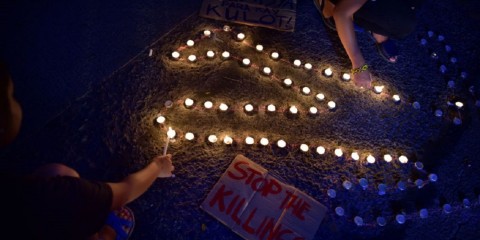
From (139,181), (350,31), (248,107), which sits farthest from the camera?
(350,31)

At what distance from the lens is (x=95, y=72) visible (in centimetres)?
301

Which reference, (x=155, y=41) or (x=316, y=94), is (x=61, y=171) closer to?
(x=155, y=41)

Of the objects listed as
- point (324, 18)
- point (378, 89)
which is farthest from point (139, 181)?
point (324, 18)

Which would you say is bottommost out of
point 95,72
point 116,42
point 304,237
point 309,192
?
point 304,237

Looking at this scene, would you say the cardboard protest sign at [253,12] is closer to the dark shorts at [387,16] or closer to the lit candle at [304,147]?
the dark shorts at [387,16]

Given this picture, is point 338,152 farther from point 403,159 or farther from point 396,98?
point 396,98

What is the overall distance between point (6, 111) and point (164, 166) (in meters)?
1.10

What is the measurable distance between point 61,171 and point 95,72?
1.24 m

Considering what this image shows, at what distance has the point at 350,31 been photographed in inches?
121

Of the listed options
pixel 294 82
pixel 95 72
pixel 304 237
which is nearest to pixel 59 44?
pixel 95 72

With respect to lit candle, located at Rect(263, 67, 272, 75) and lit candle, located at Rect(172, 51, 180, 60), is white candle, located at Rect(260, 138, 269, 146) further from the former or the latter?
lit candle, located at Rect(172, 51, 180, 60)

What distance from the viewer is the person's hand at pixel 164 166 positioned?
245 cm

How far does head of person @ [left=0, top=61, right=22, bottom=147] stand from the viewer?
1538 millimetres

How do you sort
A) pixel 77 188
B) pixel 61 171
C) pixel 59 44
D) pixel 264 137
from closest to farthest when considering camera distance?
pixel 77 188 < pixel 61 171 < pixel 264 137 < pixel 59 44
